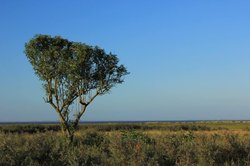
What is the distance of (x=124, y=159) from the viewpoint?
A: 1245 cm

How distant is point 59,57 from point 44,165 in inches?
982

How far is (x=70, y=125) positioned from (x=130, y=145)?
21487mm

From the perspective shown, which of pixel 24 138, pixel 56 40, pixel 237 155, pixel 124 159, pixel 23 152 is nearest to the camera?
pixel 124 159

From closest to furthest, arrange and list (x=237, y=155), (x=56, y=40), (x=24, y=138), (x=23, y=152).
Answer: (x=23, y=152)
(x=237, y=155)
(x=24, y=138)
(x=56, y=40)

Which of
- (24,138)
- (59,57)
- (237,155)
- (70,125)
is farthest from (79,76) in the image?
(237,155)

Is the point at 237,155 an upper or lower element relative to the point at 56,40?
lower

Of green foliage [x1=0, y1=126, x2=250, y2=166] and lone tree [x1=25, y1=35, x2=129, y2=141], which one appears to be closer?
green foliage [x1=0, y1=126, x2=250, y2=166]

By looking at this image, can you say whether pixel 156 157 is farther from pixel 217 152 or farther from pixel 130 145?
pixel 217 152

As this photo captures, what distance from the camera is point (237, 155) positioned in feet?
49.6

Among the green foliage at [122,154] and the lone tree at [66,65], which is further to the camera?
the lone tree at [66,65]

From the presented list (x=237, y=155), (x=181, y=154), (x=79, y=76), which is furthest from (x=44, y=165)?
(x=79, y=76)

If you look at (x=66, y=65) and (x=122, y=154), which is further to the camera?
(x=66, y=65)

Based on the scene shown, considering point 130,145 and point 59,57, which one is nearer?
point 130,145

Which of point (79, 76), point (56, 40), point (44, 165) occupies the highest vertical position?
point (56, 40)
